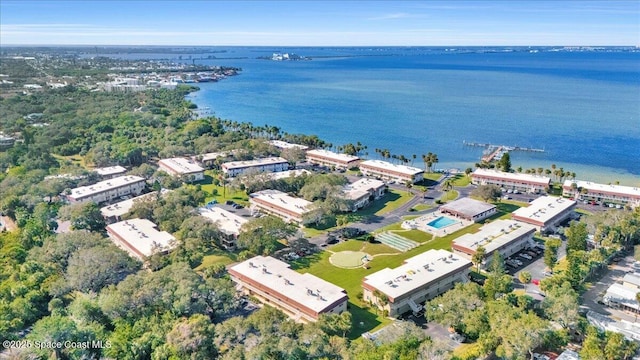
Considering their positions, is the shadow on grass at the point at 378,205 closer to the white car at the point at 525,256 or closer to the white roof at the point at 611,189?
the white car at the point at 525,256

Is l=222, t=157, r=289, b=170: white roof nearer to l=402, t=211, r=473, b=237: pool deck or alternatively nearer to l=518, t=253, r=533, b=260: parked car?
l=402, t=211, r=473, b=237: pool deck

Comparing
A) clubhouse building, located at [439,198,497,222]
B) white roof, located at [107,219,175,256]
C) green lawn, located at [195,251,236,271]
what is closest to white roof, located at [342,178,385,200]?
clubhouse building, located at [439,198,497,222]

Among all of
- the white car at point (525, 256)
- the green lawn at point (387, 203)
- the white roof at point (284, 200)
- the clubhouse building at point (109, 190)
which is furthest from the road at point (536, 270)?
the clubhouse building at point (109, 190)

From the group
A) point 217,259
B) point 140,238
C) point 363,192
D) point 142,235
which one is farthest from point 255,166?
point 217,259

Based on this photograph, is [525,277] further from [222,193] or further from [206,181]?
[206,181]

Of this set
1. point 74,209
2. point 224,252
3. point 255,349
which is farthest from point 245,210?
point 255,349
